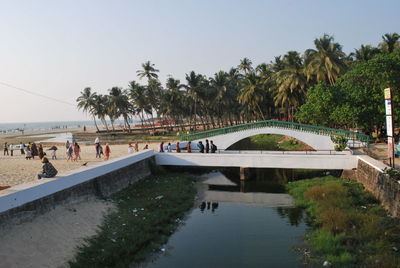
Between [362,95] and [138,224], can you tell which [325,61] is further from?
[138,224]

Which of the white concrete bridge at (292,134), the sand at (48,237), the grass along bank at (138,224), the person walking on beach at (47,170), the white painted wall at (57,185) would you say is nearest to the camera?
the sand at (48,237)

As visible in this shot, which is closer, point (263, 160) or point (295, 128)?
point (263, 160)

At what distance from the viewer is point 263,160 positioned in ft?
81.8

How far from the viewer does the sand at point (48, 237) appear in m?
10.6

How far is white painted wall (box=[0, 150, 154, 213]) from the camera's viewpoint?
11938 mm

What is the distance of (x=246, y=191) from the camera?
23.7 m

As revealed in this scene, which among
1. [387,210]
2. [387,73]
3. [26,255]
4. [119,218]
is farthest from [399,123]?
[26,255]

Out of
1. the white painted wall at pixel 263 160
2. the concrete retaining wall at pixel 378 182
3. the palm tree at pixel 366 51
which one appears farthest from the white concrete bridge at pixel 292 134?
the palm tree at pixel 366 51

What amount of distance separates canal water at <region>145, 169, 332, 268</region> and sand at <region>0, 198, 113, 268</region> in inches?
127

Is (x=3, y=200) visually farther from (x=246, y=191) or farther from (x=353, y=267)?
(x=246, y=191)

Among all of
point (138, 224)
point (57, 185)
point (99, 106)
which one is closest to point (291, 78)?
point (138, 224)

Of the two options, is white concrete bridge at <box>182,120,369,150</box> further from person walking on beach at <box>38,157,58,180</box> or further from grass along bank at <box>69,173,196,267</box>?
person walking on beach at <box>38,157,58,180</box>

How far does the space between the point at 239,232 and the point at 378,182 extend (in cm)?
→ 803

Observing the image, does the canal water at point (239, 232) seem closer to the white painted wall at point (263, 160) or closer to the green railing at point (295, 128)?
the white painted wall at point (263, 160)
